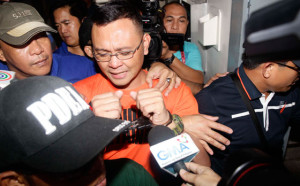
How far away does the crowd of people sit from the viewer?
2.84ft

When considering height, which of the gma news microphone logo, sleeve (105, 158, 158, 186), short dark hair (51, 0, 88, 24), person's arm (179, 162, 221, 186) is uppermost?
short dark hair (51, 0, 88, 24)

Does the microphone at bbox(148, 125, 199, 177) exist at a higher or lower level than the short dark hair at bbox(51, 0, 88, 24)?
lower

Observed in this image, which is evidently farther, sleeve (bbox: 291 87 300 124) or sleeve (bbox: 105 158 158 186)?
sleeve (bbox: 291 87 300 124)

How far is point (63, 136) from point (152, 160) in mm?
1035

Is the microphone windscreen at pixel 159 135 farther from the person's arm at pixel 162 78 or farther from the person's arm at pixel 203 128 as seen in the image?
the person's arm at pixel 162 78

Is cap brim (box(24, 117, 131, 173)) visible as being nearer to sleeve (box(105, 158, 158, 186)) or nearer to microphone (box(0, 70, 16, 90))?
sleeve (box(105, 158, 158, 186))

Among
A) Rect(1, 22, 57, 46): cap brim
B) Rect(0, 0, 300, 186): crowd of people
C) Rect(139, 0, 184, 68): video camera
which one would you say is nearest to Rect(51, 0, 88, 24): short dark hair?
Rect(0, 0, 300, 186): crowd of people

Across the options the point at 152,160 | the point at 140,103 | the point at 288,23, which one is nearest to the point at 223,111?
the point at 152,160

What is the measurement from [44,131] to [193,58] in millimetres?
2977

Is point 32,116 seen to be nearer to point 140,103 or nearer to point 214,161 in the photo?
point 140,103

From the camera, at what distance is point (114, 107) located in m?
1.27

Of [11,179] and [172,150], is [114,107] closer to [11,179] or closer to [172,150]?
[172,150]

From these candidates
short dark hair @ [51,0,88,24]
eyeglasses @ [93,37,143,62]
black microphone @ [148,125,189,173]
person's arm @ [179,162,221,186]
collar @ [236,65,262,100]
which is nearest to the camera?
person's arm @ [179,162,221,186]

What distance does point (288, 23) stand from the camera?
380 mm
